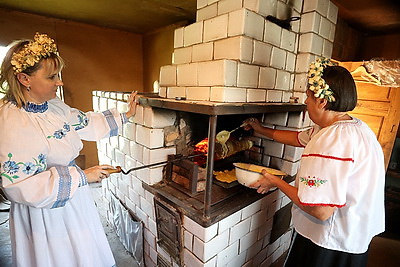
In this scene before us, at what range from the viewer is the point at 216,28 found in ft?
4.20

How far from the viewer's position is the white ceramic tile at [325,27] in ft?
5.16

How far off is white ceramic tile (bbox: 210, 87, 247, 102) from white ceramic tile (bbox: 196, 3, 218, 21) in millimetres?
537

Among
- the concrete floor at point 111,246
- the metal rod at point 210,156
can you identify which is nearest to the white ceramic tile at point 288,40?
the metal rod at point 210,156

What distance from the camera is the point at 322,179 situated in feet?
2.98

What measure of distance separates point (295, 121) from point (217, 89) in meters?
0.79

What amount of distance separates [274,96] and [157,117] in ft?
2.75

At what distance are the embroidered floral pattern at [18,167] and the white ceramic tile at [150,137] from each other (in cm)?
60

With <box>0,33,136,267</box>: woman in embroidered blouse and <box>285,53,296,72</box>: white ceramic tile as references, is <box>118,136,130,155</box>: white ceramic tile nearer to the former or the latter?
<box>0,33,136,267</box>: woman in embroidered blouse

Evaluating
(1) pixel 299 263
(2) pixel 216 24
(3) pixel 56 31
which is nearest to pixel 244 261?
(1) pixel 299 263

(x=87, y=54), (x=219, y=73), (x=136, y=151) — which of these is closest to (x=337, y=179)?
(x=219, y=73)

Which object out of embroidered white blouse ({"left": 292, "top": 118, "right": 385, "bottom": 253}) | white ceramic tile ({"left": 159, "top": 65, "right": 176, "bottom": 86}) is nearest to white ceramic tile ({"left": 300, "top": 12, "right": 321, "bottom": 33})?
embroidered white blouse ({"left": 292, "top": 118, "right": 385, "bottom": 253})

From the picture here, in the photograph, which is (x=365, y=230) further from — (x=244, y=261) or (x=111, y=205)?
(x=111, y=205)

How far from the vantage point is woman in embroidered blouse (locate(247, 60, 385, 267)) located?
904mm

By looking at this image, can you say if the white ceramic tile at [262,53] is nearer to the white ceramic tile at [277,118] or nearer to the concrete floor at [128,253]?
the white ceramic tile at [277,118]
